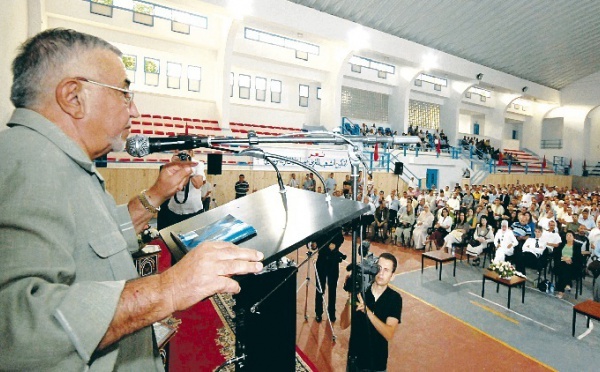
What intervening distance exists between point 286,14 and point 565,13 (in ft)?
39.2

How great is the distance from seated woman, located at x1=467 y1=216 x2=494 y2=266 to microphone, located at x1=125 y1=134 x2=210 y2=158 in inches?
286

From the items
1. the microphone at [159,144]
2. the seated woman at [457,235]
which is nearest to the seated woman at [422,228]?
the seated woman at [457,235]

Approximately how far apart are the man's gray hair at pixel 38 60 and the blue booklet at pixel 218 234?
2.13 feet

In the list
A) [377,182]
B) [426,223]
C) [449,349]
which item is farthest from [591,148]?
[449,349]

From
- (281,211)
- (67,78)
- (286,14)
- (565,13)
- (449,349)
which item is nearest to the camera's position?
(67,78)

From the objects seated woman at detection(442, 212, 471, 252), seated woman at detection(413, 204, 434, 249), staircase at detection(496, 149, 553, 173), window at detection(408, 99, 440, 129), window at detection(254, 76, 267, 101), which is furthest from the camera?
window at detection(408, 99, 440, 129)

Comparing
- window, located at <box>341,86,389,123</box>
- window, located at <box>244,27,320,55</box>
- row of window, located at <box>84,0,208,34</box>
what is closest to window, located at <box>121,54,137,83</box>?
row of window, located at <box>84,0,208,34</box>

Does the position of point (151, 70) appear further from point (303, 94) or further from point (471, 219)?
point (471, 219)

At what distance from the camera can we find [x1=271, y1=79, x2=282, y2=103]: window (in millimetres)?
15352

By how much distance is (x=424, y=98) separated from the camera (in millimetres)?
19578

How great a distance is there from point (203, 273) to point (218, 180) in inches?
411

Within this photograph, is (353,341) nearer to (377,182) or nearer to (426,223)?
(426,223)

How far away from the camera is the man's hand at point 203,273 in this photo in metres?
0.76

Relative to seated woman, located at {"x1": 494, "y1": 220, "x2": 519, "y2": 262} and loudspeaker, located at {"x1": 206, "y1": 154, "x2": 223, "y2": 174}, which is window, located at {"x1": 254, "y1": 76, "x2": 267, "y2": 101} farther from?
loudspeaker, located at {"x1": 206, "y1": 154, "x2": 223, "y2": 174}
